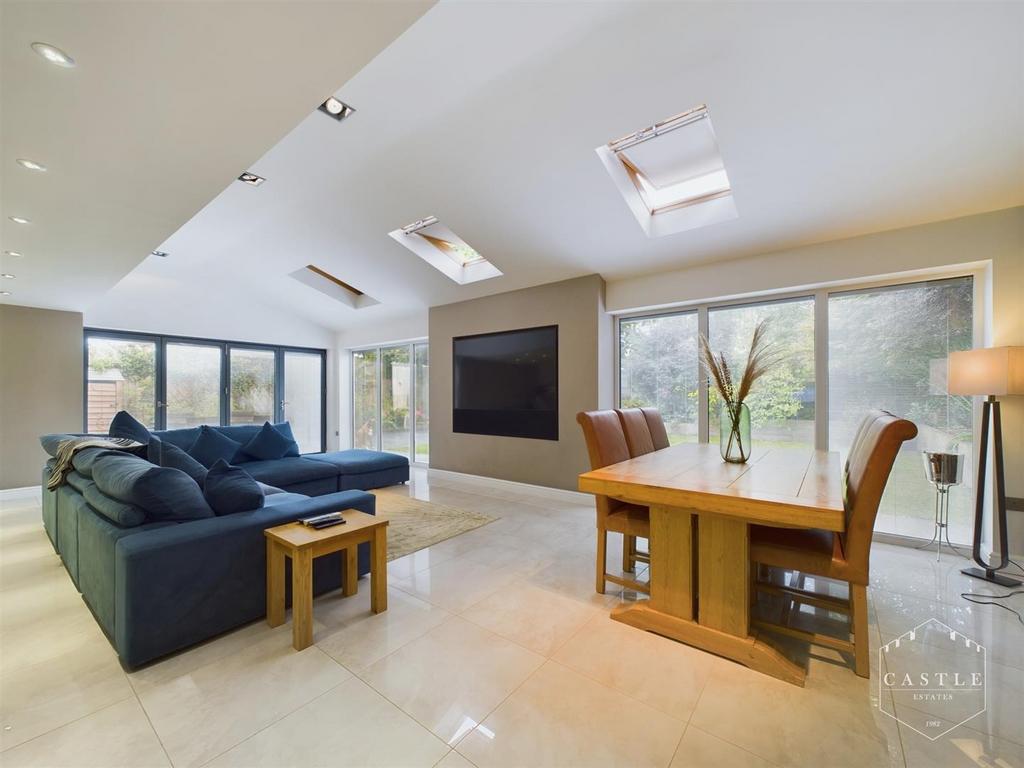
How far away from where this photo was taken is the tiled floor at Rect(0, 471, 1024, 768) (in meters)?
1.37

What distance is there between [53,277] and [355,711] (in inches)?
196

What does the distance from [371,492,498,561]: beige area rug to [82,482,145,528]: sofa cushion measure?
150cm

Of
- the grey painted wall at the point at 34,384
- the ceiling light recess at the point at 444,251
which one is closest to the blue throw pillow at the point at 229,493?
the ceiling light recess at the point at 444,251

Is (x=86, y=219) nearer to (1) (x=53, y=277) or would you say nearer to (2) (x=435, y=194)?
(1) (x=53, y=277)

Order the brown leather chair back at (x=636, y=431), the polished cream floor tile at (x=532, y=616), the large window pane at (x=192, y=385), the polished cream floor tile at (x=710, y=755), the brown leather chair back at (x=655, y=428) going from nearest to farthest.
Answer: the polished cream floor tile at (x=710, y=755) → the polished cream floor tile at (x=532, y=616) → the brown leather chair back at (x=636, y=431) → the brown leather chair back at (x=655, y=428) → the large window pane at (x=192, y=385)

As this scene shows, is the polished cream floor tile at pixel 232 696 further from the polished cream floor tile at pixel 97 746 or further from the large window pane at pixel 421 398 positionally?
the large window pane at pixel 421 398

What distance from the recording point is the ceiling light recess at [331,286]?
617cm

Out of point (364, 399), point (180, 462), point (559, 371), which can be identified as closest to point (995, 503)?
point (559, 371)

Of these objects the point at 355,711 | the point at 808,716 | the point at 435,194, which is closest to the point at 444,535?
the point at 355,711

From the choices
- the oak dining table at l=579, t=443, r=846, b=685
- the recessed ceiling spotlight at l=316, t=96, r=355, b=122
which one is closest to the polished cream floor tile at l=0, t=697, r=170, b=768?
the oak dining table at l=579, t=443, r=846, b=685

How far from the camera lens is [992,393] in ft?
8.16

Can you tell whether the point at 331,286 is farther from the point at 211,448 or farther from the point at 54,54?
the point at 54,54

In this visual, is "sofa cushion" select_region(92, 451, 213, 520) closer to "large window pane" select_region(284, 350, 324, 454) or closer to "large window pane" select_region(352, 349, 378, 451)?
"large window pane" select_region(352, 349, 378, 451)

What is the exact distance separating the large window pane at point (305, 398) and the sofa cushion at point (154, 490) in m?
5.55
